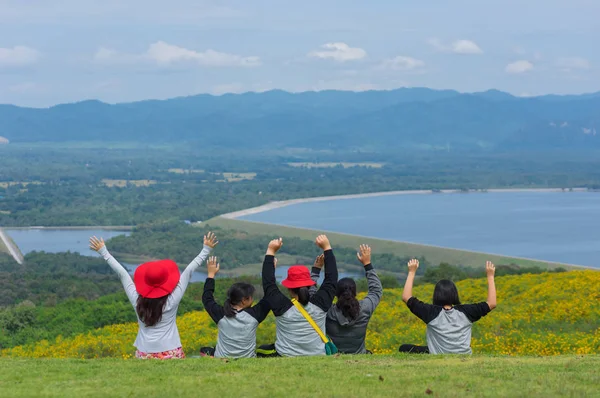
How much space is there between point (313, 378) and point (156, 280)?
2094 millimetres

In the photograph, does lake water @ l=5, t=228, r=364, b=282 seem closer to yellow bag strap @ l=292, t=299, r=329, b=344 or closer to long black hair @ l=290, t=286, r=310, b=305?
yellow bag strap @ l=292, t=299, r=329, b=344

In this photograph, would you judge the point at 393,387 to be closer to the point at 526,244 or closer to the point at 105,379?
the point at 105,379

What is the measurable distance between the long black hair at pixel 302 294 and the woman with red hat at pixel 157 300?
1.16 metres

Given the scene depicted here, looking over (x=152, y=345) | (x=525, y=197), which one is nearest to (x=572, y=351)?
(x=152, y=345)

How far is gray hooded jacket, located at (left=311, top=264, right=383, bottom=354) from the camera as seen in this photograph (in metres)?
10.5

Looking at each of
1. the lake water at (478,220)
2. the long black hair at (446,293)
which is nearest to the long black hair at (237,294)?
the long black hair at (446,293)

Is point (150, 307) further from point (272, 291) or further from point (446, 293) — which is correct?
point (446, 293)

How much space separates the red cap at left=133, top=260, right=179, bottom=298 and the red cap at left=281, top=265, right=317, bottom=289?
4.18ft

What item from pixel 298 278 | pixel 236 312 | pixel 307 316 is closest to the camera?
pixel 298 278

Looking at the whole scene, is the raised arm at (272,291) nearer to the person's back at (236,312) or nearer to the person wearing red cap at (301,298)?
the person wearing red cap at (301,298)

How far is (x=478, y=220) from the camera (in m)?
133

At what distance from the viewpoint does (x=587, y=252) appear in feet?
310

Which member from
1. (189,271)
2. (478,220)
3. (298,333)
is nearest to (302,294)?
(298,333)

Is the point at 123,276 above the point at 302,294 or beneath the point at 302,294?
above
